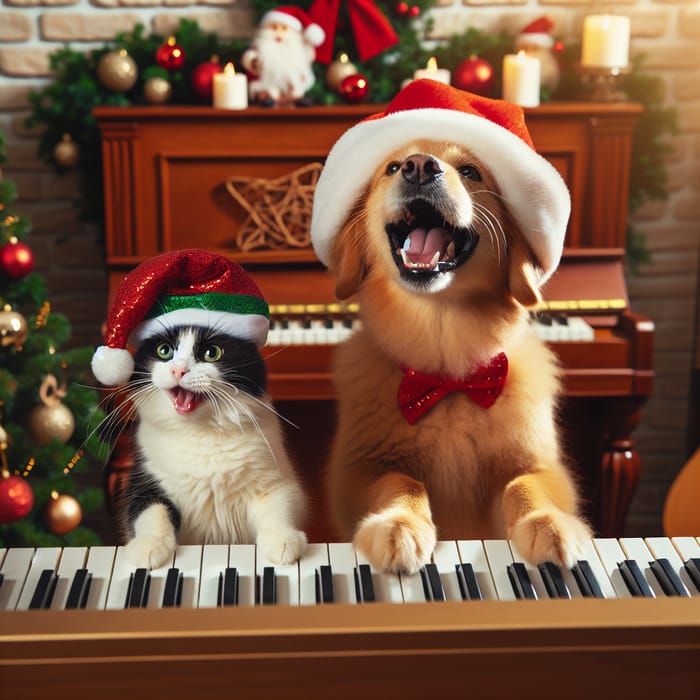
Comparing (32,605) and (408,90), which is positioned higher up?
(408,90)

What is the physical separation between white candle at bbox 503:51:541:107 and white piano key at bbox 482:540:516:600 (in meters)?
1.67

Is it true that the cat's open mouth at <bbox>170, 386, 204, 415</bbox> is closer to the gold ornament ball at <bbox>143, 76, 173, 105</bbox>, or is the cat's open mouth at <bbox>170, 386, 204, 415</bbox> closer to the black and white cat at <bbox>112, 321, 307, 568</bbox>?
the black and white cat at <bbox>112, 321, 307, 568</bbox>

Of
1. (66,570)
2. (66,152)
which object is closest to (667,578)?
(66,570)

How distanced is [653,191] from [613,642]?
2110 millimetres

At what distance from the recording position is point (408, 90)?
2.85ft

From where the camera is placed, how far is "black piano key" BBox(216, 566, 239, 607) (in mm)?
780

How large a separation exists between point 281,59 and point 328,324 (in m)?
0.83

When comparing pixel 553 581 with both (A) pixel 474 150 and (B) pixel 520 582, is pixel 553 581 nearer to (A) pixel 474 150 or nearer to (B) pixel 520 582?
(B) pixel 520 582

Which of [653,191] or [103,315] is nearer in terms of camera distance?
[653,191]

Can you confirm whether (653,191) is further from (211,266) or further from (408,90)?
(211,266)

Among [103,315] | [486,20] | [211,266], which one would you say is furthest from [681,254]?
[211,266]

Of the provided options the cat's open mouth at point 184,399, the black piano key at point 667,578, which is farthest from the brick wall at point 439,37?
the black piano key at point 667,578

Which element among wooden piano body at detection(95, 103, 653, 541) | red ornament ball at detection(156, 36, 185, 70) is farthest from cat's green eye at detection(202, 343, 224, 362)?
red ornament ball at detection(156, 36, 185, 70)

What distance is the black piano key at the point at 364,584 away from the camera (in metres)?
0.78
